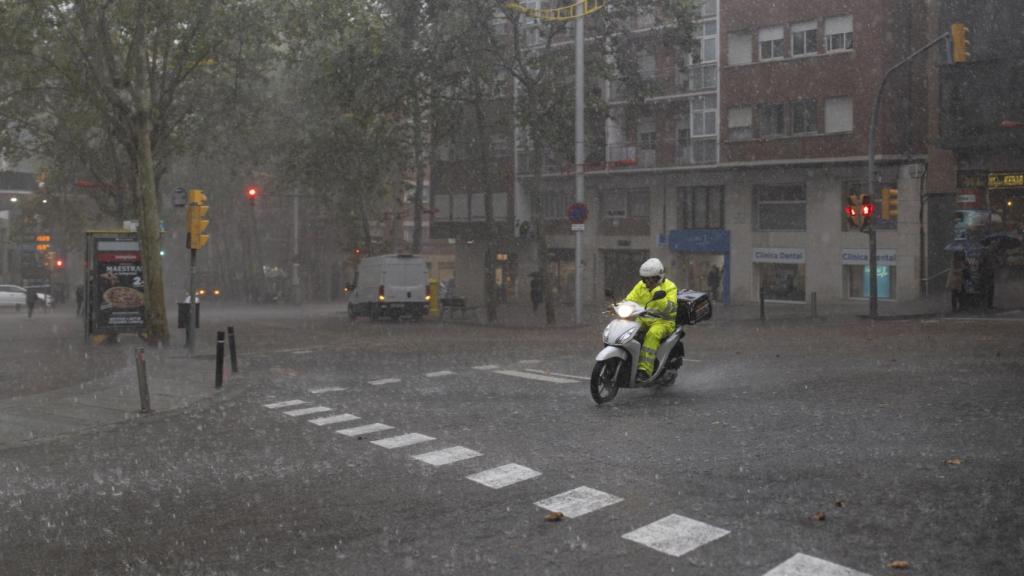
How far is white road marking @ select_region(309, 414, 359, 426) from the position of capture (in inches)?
397

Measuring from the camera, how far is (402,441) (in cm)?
875

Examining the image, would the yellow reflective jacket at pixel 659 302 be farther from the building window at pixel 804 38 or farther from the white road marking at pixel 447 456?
the building window at pixel 804 38

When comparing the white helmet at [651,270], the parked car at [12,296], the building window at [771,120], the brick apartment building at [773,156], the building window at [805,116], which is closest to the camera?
the white helmet at [651,270]

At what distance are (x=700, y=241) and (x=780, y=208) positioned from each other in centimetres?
371

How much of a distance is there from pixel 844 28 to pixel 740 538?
31.5 m

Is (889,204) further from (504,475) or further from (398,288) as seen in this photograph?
(504,475)

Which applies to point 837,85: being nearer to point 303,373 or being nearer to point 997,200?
point 997,200

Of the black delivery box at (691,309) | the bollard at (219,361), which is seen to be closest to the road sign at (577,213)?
the bollard at (219,361)

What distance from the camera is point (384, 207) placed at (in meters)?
61.9

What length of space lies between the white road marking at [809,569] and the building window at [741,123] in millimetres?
32132

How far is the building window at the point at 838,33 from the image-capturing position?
3275cm

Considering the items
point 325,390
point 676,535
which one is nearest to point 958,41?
point 325,390

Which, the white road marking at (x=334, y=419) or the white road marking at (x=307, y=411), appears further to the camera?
the white road marking at (x=307, y=411)

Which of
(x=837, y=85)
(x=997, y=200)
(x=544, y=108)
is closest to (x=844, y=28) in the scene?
(x=837, y=85)
